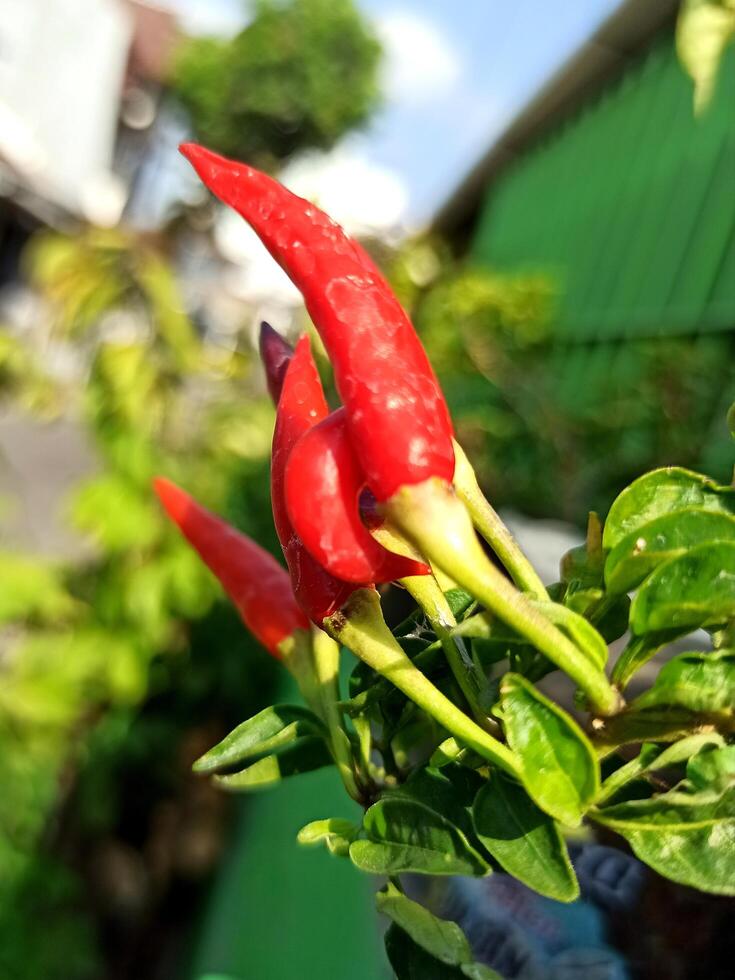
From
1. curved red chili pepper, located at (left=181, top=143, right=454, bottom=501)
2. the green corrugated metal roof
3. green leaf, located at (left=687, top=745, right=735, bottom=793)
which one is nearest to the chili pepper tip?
curved red chili pepper, located at (left=181, top=143, right=454, bottom=501)

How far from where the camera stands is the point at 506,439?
2.17 metres

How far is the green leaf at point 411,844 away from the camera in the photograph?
361mm

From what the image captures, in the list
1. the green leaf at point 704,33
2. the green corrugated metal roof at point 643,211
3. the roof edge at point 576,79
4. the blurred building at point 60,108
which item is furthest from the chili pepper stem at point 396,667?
the blurred building at point 60,108

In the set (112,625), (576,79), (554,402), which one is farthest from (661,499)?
(576,79)

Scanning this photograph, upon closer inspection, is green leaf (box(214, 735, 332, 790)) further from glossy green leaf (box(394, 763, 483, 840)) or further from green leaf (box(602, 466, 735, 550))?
green leaf (box(602, 466, 735, 550))

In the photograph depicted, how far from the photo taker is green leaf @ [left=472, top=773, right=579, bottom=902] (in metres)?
0.35

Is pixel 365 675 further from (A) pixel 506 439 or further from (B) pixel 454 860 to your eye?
(A) pixel 506 439

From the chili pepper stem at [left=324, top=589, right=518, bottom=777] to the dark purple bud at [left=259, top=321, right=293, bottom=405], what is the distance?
0.14 m

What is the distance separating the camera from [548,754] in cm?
33

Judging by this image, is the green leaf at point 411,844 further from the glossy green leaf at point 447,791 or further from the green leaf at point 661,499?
the green leaf at point 661,499

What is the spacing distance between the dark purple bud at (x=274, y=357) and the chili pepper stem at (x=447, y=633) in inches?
5.7

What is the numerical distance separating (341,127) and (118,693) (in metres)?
12.1

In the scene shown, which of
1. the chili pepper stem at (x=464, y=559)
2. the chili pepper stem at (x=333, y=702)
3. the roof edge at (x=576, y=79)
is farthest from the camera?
the roof edge at (x=576, y=79)

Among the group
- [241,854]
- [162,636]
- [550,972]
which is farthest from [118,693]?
[550,972]
